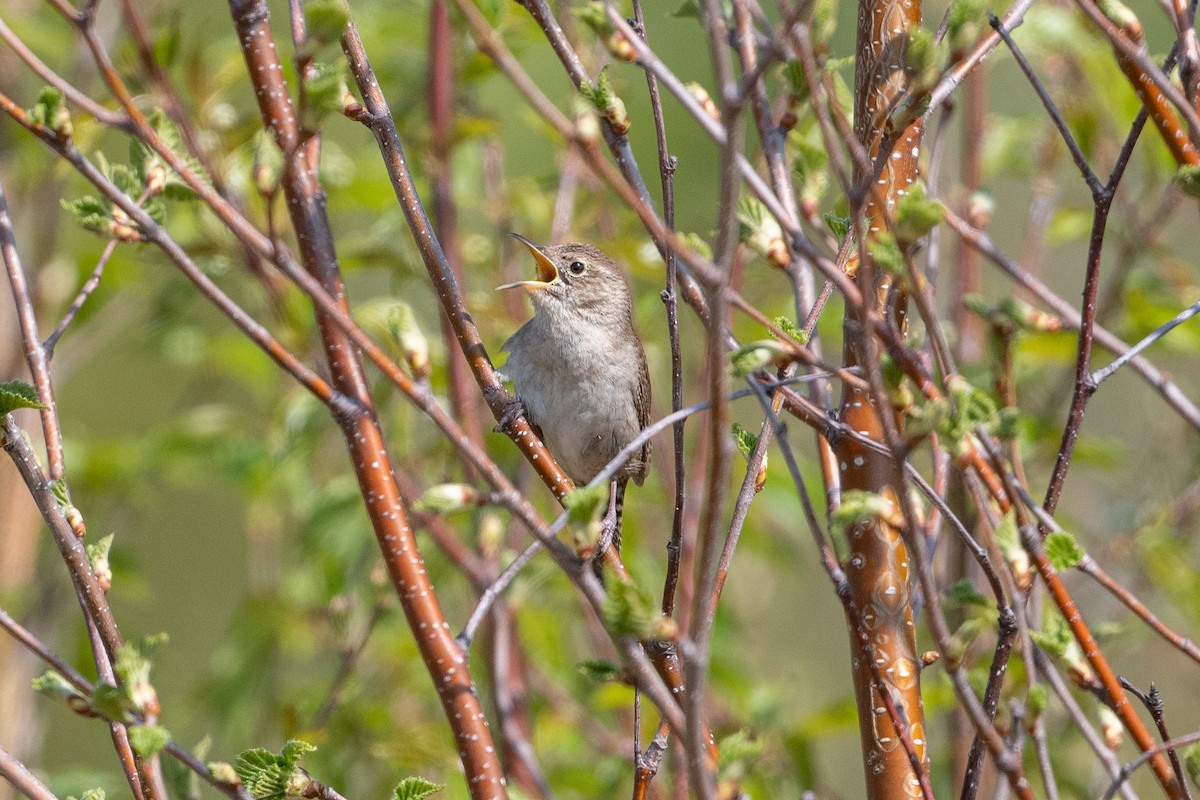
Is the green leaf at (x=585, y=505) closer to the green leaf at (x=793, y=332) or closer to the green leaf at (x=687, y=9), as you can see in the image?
the green leaf at (x=793, y=332)

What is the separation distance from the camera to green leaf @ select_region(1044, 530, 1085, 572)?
1.69 meters

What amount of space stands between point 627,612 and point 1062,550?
67cm

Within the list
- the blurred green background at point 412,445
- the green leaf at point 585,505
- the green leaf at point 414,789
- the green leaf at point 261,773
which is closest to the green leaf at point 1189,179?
the green leaf at point 585,505

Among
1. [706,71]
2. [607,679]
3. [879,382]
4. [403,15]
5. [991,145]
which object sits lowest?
[607,679]

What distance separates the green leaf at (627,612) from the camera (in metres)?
1.43

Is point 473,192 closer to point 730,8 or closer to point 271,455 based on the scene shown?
point 271,455

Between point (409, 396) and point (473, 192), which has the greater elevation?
point (473, 192)

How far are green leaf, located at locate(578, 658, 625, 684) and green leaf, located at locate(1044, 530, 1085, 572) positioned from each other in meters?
0.64

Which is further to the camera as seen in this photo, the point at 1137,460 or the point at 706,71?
the point at 706,71

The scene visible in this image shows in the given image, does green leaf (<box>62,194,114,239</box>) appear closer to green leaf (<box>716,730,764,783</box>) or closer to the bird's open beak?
green leaf (<box>716,730,764,783</box>)

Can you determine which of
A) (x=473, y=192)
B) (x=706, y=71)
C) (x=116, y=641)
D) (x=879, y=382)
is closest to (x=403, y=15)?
(x=473, y=192)

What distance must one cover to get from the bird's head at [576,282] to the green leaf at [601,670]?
2264 millimetres

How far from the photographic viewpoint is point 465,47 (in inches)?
171

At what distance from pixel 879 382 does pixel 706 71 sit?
863 cm
